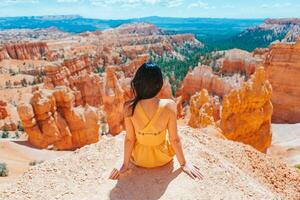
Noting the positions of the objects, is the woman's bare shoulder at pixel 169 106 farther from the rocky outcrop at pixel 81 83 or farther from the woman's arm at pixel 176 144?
the rocky outcrop at pixel 81 83

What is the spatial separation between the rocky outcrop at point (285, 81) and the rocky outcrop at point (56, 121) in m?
16.1

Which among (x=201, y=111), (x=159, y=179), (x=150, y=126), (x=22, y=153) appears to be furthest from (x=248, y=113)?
(x=150, y=126)

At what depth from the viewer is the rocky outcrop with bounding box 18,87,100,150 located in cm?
1777

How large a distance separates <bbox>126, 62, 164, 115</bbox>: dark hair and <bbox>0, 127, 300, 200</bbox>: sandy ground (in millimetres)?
1253

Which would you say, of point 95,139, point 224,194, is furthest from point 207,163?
point 95,139

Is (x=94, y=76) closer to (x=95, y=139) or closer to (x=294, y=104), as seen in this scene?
(x=95, y=139)

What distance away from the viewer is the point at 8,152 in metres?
15.1

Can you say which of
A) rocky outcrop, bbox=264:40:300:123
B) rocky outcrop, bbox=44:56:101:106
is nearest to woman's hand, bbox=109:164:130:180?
rocky outcrop, bbox=264:40:300:123

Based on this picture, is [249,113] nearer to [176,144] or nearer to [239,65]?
[176,144]

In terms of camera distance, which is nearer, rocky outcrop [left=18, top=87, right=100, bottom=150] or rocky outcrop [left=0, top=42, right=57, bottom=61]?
rocky outcrop [left=18, top=87, right=100, bottom=150]

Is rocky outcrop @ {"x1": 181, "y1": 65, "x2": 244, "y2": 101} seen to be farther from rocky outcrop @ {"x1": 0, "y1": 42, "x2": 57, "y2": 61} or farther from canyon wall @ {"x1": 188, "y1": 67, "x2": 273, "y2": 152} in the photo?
rocky outcrop @ {"x1": 0, "y1": 42, "x2": 57, "y2": 61}

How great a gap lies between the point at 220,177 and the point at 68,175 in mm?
2784

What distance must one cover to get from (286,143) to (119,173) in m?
17.6

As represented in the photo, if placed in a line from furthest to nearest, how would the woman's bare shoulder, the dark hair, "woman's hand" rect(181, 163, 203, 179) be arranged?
"woman's hand" rect(181, 163, 203, 179) < the woman's bare shoulder < the dark hair
